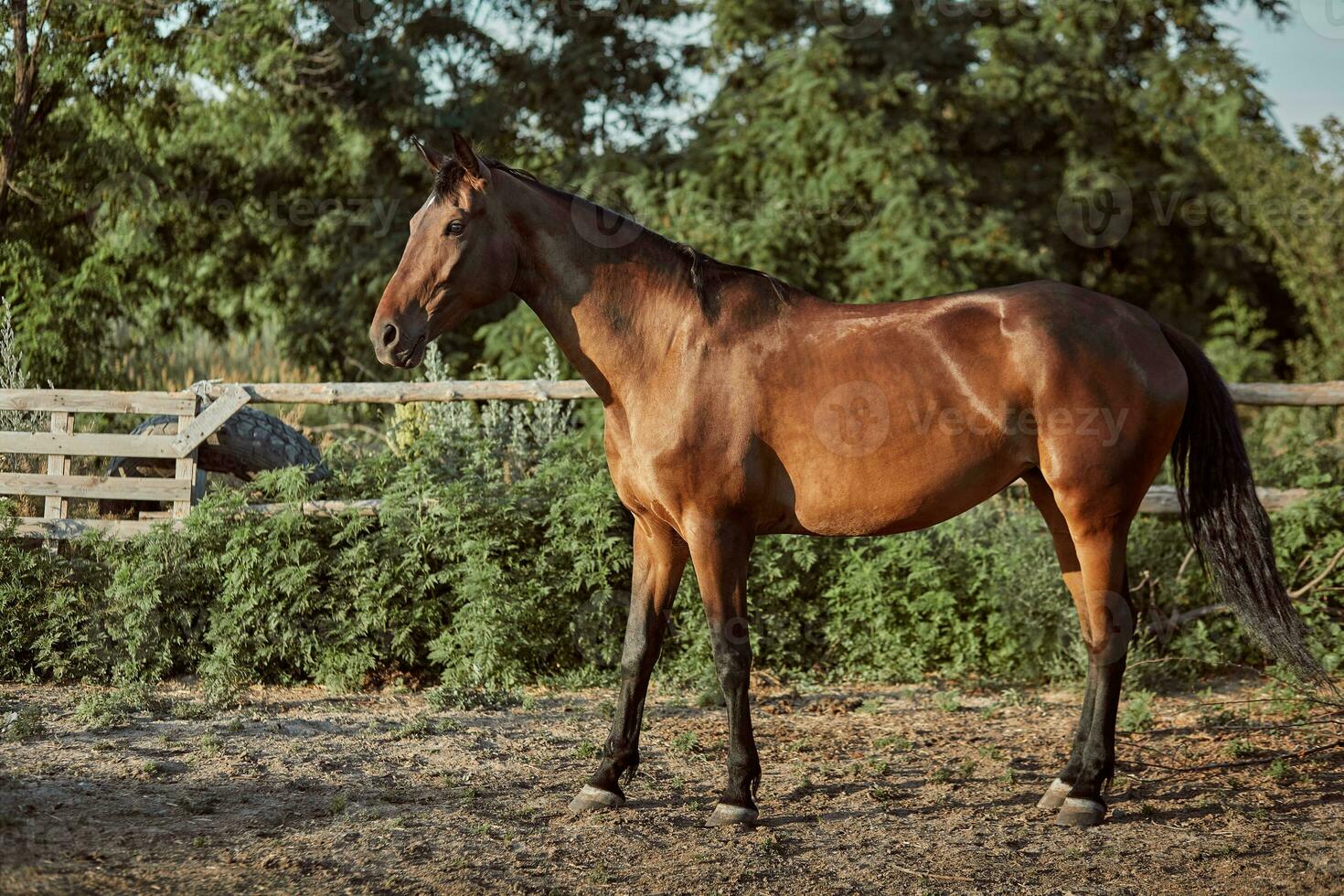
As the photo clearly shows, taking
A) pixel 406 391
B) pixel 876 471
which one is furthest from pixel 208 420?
pixel 876 471

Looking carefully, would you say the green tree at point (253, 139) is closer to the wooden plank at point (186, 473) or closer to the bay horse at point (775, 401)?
the wooden plank at point (186, 473)

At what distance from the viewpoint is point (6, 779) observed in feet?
14.1

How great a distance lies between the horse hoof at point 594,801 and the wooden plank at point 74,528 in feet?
11.4

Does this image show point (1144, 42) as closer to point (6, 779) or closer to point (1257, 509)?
point (1257, 509)

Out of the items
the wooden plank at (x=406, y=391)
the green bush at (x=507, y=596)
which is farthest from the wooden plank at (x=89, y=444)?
the green bush at (x=507, y=596)

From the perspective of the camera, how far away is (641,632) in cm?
444

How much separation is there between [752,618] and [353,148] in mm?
7346

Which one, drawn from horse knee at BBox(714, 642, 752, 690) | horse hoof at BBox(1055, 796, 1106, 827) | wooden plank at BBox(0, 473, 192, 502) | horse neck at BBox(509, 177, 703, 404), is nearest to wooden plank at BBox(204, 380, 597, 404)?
wooden plank at BBox(0, 473, 192, 502)
